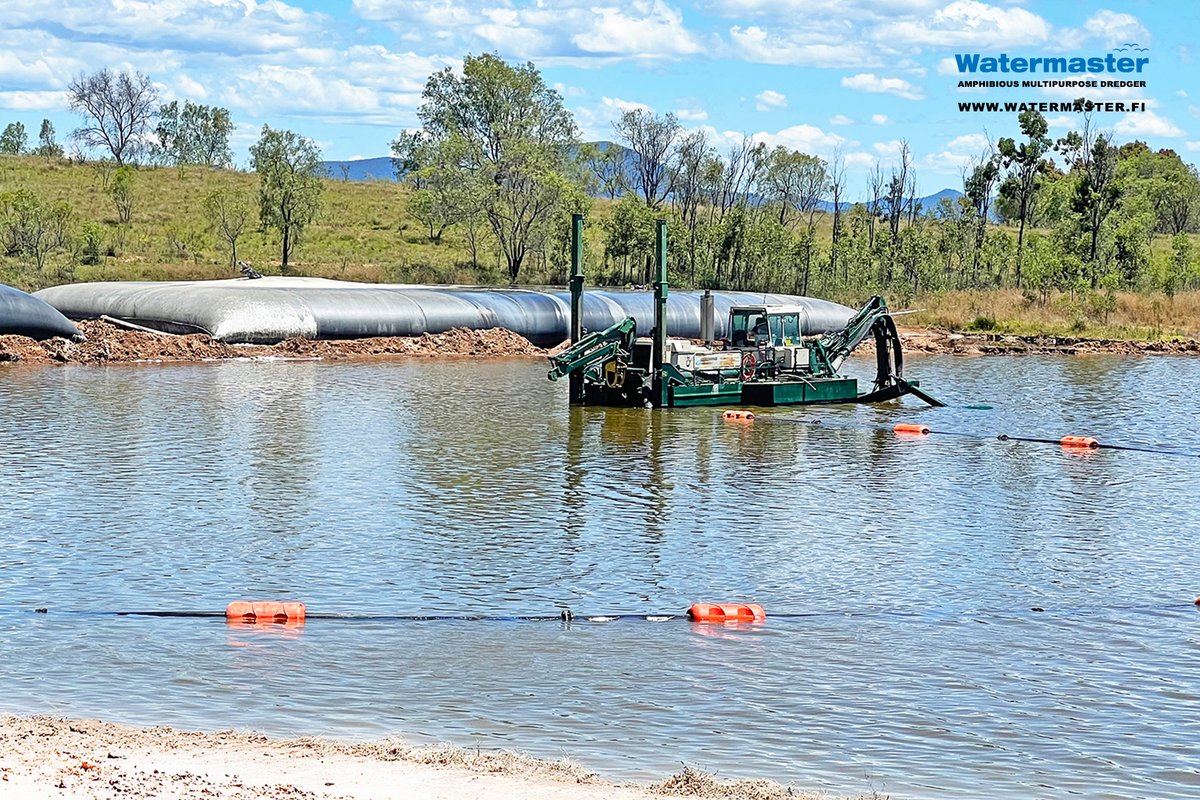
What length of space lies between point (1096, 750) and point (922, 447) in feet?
55.8

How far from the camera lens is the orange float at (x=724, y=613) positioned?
12805 mm

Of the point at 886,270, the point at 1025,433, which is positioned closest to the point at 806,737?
the point at 1025,433

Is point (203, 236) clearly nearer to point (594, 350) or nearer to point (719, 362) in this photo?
point (594, 350)

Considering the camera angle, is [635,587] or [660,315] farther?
[660,315]

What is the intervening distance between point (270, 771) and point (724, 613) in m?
5.56

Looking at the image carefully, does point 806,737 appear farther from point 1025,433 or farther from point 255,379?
point 255,379

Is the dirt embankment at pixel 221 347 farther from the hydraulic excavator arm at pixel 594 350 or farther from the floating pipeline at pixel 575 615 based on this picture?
the floating pipeline at pixel 575 615

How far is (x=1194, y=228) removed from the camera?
393ft

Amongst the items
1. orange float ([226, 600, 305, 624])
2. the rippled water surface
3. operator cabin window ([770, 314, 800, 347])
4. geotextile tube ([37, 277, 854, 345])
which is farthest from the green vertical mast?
orange float ([226, 600, 305, 624])

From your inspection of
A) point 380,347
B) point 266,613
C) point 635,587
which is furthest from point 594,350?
point 266,613

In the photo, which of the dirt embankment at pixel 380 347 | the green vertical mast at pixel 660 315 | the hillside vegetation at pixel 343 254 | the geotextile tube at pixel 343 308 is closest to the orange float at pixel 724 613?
the green vertical mast at pixel 660 315

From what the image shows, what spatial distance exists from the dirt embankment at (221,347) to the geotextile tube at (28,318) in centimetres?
24

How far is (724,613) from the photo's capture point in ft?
42.1

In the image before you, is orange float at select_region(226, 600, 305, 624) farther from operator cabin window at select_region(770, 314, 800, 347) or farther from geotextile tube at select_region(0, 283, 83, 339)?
geotextile tube at select_region(0, 283, 83, 339)
